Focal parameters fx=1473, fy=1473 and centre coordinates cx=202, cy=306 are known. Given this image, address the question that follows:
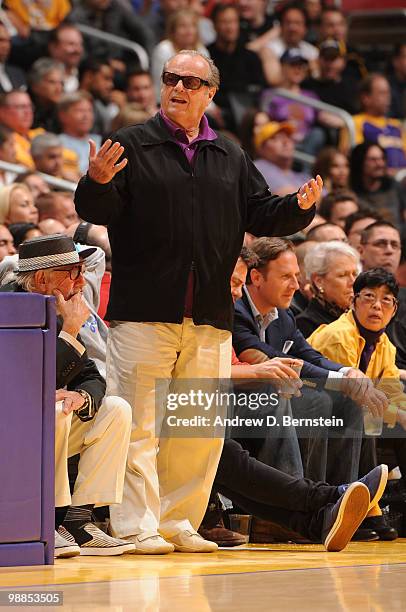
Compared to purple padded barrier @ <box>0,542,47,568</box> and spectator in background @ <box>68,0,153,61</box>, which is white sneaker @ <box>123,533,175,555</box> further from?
spectator in background @ <box>68,0,153,61</box>

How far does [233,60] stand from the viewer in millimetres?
13531

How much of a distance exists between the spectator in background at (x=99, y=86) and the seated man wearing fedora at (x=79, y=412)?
635 centimetres

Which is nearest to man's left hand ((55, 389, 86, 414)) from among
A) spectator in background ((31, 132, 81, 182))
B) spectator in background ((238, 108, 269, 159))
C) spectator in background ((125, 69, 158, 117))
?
spectator in background ((31, 132, 81, 182))

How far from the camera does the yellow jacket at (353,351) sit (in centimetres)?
685

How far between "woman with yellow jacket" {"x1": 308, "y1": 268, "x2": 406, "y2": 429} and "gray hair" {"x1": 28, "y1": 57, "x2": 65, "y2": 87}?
4.90m

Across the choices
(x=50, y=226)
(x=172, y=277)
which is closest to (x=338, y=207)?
(x=50, y=226)

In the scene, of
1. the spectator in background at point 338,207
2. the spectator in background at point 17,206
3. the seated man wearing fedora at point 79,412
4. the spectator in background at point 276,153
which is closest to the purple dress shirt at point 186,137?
the seated man wearing fedora at point 79,412

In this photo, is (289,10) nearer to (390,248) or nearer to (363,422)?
(390,248)

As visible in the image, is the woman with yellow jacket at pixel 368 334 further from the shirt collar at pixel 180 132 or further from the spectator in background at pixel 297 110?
the spectator in background at pixel 297 110

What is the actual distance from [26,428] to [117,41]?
334 inches

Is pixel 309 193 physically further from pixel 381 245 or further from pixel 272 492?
pixel 381 245

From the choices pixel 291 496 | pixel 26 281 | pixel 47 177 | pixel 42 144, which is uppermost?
pixel 42 144

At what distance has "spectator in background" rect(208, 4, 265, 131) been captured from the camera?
1338 cm

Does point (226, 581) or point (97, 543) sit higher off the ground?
point (226, 581)
